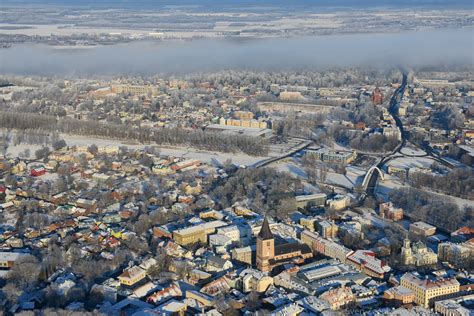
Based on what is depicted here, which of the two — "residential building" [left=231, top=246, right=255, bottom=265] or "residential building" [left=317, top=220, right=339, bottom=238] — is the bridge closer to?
"residential building" [left=317, top=220, right=339, bottom=238]

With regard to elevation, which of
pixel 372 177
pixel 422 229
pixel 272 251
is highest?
pixel 272 251

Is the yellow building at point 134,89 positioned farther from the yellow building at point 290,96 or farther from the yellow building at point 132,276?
the yellow building at point 132,276

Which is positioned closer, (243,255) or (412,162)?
(243,255)

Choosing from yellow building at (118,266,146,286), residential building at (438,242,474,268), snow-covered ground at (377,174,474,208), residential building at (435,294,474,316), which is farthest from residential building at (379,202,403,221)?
yellow building at (118,266,146,286)

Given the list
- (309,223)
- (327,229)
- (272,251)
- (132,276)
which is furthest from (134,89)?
(132,276)

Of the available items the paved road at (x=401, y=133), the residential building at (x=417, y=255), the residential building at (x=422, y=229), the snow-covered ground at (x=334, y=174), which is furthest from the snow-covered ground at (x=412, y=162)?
the residential building at (x=417, y=255)

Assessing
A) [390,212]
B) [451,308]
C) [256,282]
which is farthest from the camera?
[390,212]

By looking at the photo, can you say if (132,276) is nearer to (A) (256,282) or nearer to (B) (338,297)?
(A) (256,282)
